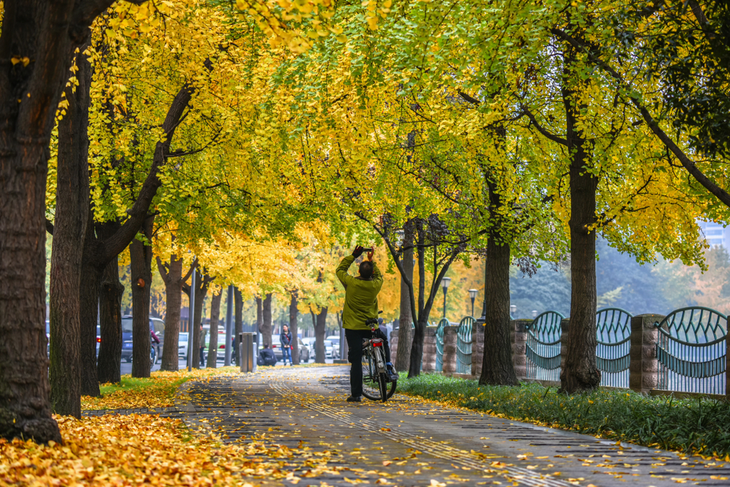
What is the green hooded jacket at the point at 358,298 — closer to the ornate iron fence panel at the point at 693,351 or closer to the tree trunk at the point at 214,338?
the ornate iron fence panel at the point at 693,351

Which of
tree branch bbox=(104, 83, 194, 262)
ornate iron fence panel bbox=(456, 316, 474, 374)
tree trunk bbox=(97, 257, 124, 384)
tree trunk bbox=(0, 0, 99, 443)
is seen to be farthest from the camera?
ornate iron fence panel bbox=(456, 316, 474, 374)

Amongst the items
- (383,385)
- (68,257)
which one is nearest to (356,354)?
(383,385)

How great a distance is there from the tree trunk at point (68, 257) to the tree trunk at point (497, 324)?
8.00 metres

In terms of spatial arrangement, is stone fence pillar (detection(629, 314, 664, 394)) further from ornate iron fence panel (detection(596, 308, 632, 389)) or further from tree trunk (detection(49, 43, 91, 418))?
tree trunk (detection(49, 43, 91, 418))

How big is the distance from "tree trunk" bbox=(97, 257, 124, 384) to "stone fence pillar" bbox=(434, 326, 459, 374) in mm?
8984

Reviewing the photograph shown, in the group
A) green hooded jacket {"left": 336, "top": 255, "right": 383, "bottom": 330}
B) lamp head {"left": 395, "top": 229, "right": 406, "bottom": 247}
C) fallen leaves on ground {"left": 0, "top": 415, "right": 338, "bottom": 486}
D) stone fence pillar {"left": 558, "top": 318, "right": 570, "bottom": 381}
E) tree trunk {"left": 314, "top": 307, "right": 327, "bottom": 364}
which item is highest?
lamp head {"left": 395, "top": 229, "right": 406, "bottom": 247}

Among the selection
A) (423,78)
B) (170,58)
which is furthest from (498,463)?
(170,58)

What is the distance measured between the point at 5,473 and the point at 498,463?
3.32 metres

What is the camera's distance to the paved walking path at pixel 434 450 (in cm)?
521

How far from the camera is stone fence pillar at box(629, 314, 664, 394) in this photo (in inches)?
499

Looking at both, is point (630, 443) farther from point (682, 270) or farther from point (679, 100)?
point (682, 270)

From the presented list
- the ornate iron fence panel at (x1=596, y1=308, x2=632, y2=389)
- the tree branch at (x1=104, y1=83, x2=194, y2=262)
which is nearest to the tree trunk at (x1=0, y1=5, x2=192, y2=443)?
the tree branch at (x1=104, y1=83, x2=194, y2=262)

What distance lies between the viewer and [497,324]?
14406 millimetres

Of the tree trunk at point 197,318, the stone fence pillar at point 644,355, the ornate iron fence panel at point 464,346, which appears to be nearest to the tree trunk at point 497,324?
the stone fence pillar at point 644,355
